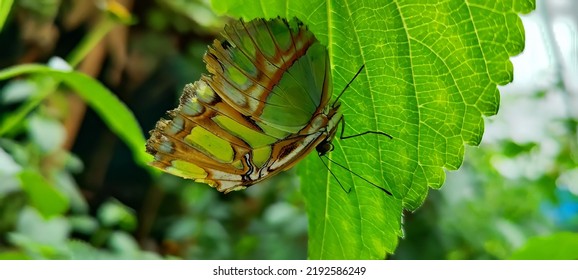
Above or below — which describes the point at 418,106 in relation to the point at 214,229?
below

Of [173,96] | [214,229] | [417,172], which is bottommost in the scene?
[417,172]

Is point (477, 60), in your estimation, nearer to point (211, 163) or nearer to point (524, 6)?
point (524, 6)

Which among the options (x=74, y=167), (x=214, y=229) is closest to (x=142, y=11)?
(x=74, y=167)

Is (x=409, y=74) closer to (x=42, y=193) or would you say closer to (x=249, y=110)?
(x=249, y=110)

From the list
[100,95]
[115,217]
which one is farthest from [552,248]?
[115,217]

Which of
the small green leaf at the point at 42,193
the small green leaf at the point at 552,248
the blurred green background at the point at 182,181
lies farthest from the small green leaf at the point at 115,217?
the small green leaf at the point at 552,248

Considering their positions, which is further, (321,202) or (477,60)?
(321,202)
